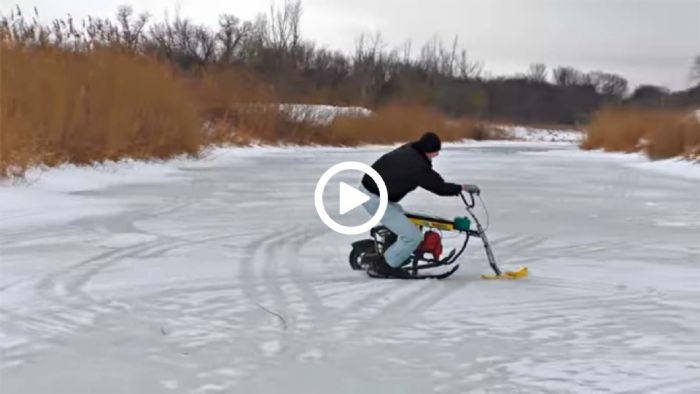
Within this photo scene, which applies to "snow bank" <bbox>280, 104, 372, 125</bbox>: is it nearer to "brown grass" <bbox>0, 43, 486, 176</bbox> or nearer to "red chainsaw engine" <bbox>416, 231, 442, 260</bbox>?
"brown grass" <bbox>0, 43, 486, 176</bbox>

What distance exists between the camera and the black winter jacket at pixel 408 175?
212 inches

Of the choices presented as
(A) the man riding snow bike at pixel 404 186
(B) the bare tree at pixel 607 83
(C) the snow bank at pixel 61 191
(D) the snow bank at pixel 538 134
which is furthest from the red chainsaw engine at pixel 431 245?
(B) the bare tree at pixel 607 83

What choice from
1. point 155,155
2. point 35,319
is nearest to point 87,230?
point 35,319

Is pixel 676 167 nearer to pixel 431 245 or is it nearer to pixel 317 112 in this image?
pixel 317 112

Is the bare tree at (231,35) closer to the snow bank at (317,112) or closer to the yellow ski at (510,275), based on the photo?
the snow bank at (317,112)

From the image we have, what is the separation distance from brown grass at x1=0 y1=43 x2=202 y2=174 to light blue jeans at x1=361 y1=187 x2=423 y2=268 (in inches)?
278

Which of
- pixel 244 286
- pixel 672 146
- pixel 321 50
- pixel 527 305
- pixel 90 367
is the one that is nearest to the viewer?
pixel 90 367

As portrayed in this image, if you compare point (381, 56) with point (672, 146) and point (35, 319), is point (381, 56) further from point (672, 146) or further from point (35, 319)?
point (35, 319)

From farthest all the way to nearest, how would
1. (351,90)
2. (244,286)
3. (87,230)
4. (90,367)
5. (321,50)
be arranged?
1. (321,50)
2. (351,90)
3. (87,230)
4. (244,286)
5. (90,367)

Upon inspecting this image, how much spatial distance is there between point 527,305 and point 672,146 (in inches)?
915

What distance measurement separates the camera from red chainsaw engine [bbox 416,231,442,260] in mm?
5676

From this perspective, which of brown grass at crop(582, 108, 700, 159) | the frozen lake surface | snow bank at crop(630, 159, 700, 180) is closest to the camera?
the frozen lake surface

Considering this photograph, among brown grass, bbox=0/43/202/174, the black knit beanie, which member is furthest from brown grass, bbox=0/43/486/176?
the black knit beanie

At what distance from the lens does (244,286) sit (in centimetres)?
538
